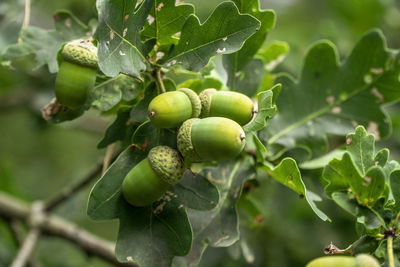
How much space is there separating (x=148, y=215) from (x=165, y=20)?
0.46 m

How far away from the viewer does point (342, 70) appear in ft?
4.86

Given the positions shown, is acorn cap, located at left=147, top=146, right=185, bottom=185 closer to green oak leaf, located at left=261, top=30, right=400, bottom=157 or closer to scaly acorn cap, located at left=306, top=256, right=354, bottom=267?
scaly acorn cap, located at left=306, top=256, right=354, bottom=267

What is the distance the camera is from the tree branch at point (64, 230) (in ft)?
6.13

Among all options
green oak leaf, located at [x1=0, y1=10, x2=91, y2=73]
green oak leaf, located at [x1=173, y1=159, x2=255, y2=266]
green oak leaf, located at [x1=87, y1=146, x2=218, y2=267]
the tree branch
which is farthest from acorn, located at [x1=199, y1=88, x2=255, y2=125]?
the tree branch

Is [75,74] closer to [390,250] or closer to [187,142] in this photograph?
[187,142]

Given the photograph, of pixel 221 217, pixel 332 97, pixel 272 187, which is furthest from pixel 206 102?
pixel 272 187

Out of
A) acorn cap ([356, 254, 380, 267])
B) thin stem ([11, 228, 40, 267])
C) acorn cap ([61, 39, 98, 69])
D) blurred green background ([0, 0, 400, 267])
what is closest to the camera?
acorn cap ([356, 254, 380, 267])

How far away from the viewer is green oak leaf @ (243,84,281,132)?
1001mm

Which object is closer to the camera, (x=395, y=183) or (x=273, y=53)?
(x=395, y=183)

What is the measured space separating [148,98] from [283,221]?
1.73 meters

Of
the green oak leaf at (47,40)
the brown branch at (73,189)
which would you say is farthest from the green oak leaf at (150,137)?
the brown branch at (73,189)

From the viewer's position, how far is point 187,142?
971 millimetres

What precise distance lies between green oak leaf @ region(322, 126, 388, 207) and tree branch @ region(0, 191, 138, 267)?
1.05 metres

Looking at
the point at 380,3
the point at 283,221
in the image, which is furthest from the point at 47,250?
the point at 380,3
